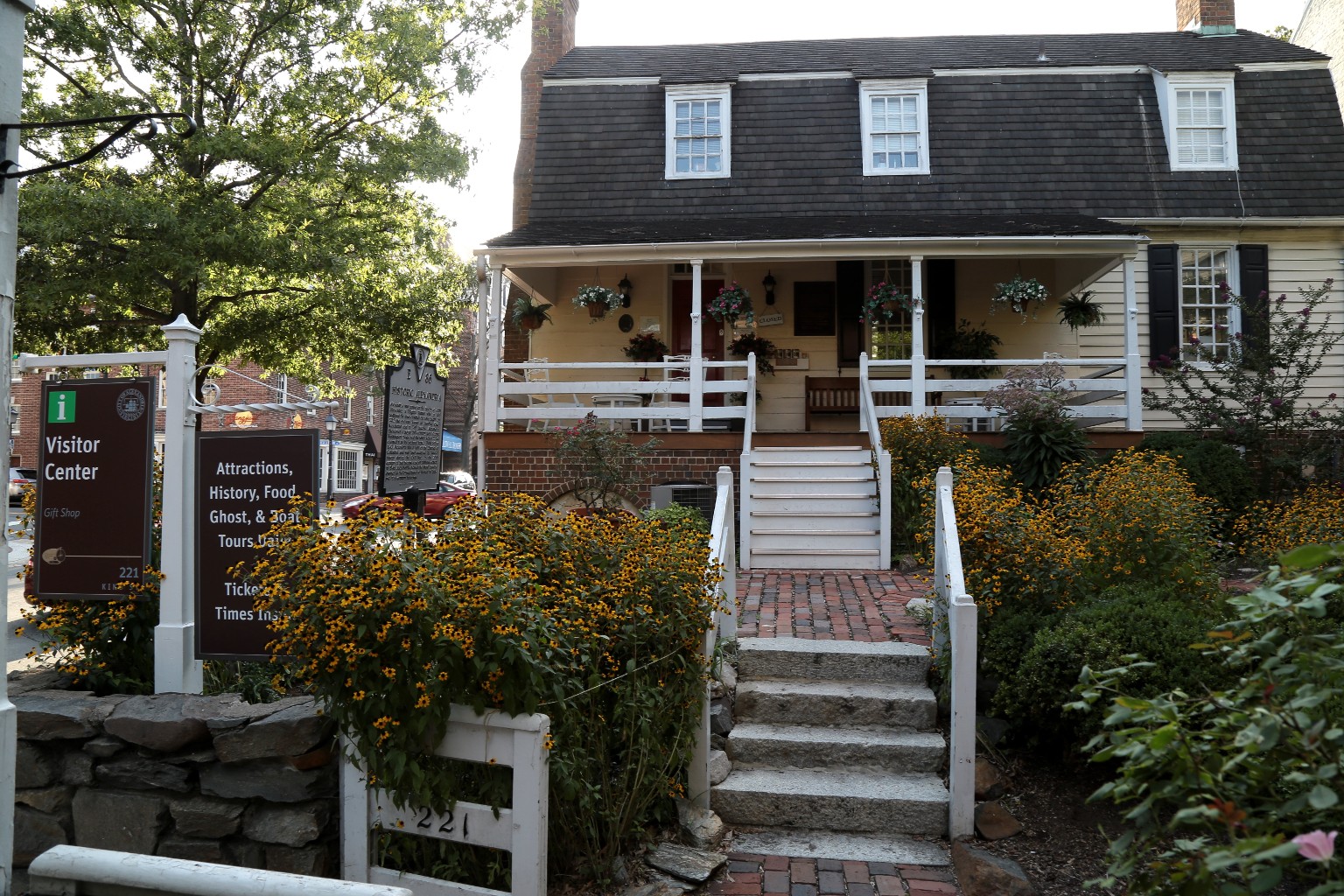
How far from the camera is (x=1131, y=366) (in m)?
12.6

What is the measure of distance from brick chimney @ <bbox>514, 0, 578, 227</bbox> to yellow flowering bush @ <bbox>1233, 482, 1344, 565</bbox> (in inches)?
499

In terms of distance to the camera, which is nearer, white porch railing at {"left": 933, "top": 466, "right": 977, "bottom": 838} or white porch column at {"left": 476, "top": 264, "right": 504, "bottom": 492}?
white porch railing at {"left": 933, "top": 466, "right": 977, "bottom": 838}

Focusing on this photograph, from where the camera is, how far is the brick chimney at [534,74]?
18.1m

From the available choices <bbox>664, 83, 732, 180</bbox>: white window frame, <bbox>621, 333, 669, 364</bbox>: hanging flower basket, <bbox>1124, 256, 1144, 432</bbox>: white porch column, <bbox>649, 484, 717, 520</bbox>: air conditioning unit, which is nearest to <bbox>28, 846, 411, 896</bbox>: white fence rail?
<bbox>649, 484, 717, 520</bbox>: air conditioning unit

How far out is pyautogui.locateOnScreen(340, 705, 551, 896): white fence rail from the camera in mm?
3672

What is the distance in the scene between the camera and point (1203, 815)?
2094 mm

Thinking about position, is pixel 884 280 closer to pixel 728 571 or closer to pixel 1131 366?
pixel 1131 366

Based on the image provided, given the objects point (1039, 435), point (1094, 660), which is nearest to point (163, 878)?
point (1094, 660)

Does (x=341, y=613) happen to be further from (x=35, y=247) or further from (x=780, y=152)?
(x=780, y=152)

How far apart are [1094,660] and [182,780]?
4125mm

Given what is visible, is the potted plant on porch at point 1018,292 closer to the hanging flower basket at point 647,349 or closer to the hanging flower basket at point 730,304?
the hanging flower basket at point 730,304

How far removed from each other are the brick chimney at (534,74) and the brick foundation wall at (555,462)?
6790mm

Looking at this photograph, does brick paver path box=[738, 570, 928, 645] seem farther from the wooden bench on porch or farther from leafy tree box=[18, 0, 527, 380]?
leafy tree box=[18, 0, 527, 380]

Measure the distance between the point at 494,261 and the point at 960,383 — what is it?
6200mm
